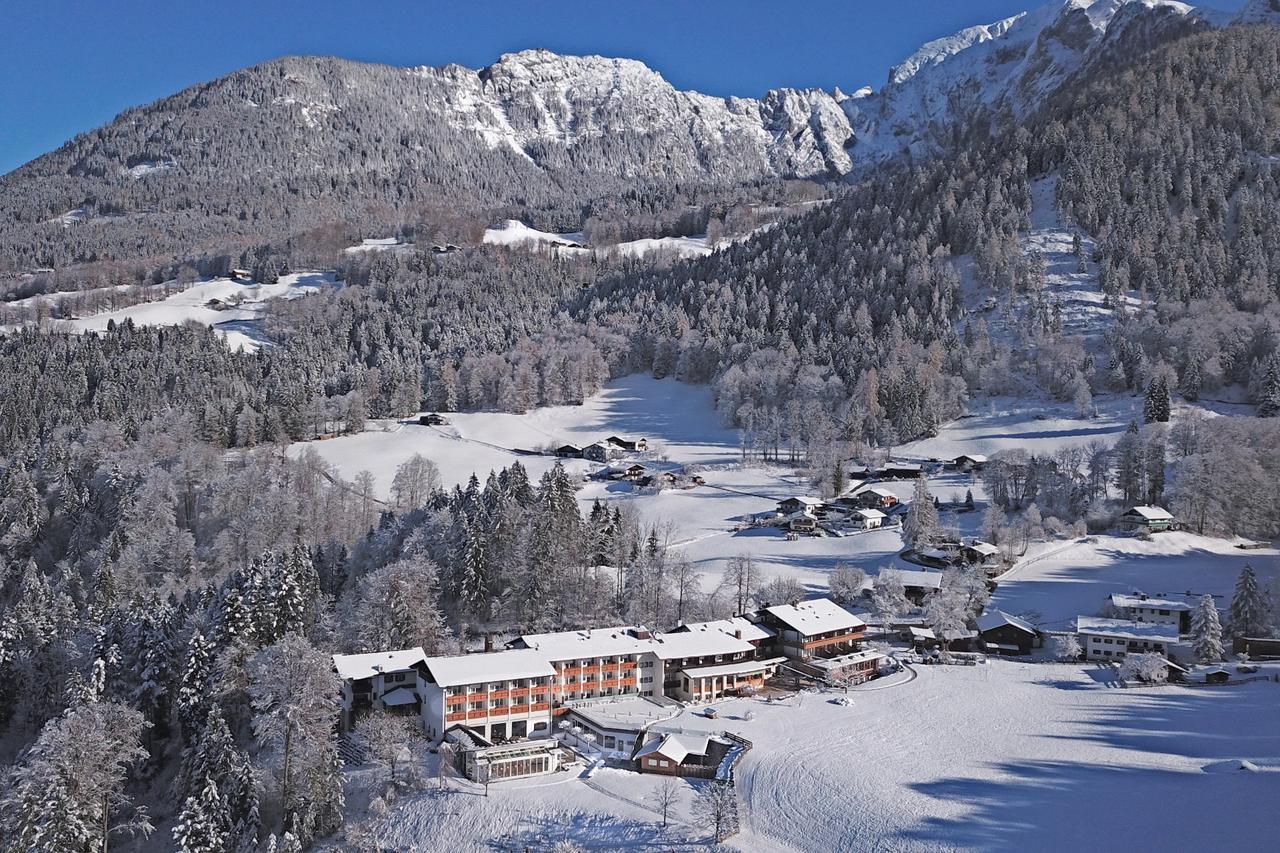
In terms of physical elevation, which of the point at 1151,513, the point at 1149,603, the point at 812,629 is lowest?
the point at 1149,603

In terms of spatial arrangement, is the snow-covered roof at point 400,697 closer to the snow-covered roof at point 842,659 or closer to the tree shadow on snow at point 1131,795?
the snow-covered roof at point 842,659

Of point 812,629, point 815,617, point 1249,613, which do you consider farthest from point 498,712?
point 1249,613

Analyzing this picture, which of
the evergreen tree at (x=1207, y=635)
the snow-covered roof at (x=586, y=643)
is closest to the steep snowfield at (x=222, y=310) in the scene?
the snow-covered roof at (x=586, y=643)

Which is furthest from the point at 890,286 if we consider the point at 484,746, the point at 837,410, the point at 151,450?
the point at 484,746

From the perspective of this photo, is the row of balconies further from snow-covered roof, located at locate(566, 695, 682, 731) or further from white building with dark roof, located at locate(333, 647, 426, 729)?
white building with dark roof, located at locate(333, 647, 426, 729)

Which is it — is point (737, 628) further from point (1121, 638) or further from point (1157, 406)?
point (1157, 406)

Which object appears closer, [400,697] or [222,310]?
[400,697]
